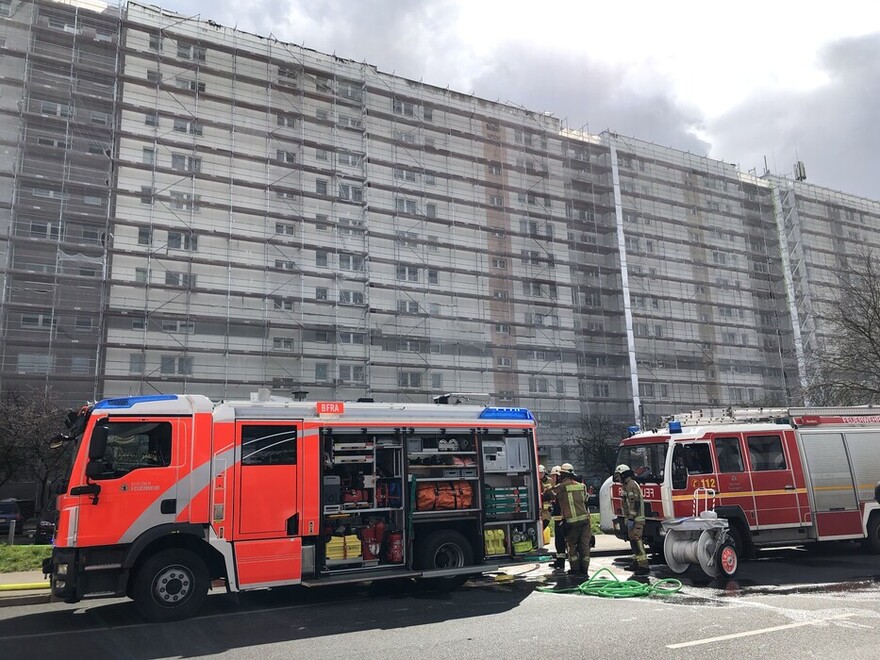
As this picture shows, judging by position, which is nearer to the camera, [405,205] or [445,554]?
[445,554]

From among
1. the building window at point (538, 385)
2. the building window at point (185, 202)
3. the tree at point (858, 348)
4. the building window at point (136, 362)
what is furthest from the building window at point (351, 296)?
the tree at point (858, 348)

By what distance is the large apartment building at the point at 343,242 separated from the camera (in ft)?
94.6

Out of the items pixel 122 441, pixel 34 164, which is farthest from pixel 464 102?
pixel 122 441

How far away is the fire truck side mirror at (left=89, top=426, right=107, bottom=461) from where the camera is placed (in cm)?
764

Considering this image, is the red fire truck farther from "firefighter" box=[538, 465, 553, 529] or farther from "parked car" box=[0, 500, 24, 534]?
"parked car" box=[0, 500, 24, 534]

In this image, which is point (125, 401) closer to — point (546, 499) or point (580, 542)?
point (546, 499)

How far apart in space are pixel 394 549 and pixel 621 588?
10.5ft

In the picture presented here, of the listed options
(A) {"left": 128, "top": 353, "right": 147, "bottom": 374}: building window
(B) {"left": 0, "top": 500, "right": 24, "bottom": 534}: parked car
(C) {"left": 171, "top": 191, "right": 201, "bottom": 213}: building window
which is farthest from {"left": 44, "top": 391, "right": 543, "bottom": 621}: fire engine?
(C) {"left": 171, "top": 191, "right": 201, "bottom": 213}: building window

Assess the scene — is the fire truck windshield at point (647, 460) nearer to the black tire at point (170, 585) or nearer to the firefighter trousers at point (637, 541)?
the firefighter trousers at point (637, 541)

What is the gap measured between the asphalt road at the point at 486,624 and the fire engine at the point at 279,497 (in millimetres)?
443

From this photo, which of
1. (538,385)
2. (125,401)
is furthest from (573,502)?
(538,385)

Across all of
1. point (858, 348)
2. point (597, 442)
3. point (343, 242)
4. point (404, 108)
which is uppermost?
point (404, 108)

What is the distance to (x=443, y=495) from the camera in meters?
9.58

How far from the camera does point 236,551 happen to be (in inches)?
315
